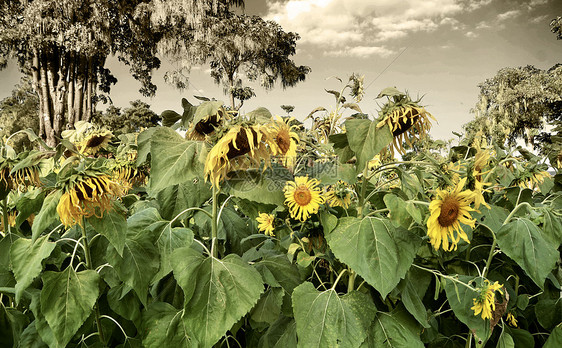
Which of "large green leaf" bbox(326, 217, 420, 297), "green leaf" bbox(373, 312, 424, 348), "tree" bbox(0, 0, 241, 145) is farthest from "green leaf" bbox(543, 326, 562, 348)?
"tree" bbox(0, 0, 241, 145)

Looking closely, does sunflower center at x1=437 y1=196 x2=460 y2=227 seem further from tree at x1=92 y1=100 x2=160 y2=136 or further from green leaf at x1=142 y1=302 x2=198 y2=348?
tree at x1=92 y1=100 x2=160 y2=136

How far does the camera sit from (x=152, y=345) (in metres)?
1.09

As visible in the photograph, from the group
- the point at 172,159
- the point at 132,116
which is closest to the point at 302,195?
the point at 172,159

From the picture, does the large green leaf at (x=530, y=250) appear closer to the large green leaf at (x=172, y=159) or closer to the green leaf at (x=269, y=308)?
the green leaf at (x=269, y=308)

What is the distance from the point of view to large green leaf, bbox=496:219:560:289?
1.27m

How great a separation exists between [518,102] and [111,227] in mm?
25244

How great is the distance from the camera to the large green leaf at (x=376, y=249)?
102 centimetres

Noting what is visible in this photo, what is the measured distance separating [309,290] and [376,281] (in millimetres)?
197

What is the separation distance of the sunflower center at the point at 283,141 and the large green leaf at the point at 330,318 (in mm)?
374

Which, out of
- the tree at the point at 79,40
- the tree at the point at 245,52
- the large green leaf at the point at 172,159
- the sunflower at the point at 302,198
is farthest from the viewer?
the tree at the point at 245,52

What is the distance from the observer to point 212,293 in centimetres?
100

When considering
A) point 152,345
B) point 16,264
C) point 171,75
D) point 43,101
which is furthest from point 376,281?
point 171,75

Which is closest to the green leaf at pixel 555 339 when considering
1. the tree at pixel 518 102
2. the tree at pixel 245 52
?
the tree at pixel 245 52

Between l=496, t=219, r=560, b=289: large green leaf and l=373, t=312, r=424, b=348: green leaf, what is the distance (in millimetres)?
404
